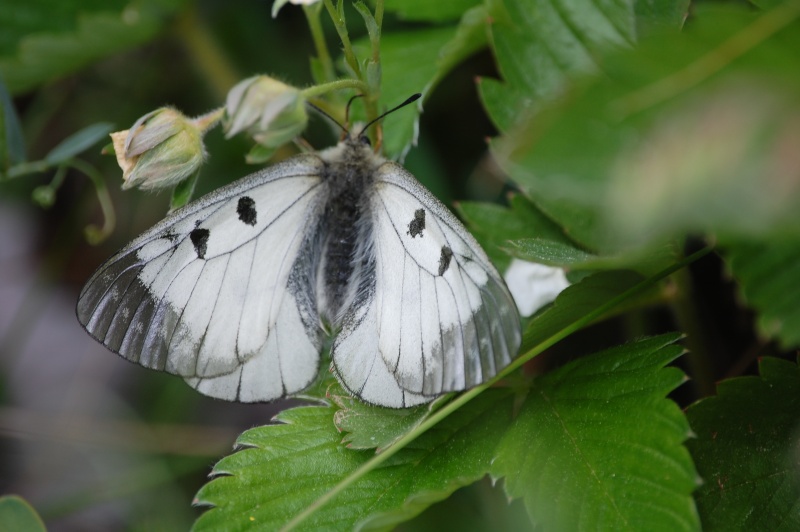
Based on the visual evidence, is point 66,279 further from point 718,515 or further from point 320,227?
point 718,515

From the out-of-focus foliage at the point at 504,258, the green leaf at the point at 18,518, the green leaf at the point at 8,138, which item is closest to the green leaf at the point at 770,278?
the out-of-focus foliage at the point at 504,258

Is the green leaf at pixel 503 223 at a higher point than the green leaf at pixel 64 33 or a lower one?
lower

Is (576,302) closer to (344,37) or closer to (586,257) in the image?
(586,257)

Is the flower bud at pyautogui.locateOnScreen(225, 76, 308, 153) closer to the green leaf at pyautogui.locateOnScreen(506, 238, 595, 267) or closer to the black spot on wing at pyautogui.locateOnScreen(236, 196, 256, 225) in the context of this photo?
the black spot on wing at pyautogui.locateOnScreen(236, 196, 256, 225)

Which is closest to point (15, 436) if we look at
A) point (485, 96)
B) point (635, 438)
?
point (485, 96)

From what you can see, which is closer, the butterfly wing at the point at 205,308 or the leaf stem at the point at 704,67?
the leaf stem at the point at 704,67

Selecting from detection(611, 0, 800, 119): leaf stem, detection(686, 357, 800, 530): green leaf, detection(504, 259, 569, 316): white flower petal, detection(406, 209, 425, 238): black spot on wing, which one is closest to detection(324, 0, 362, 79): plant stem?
detection(406, 209, 425, 238): black spot on wing

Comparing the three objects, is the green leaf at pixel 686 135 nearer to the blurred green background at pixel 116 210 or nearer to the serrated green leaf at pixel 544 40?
the serrated green leaf at pixel 544 40
